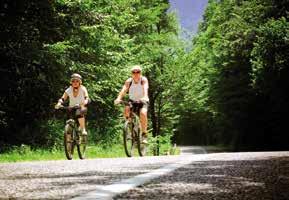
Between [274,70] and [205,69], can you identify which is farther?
[205,69]

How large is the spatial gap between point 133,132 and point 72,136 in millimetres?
1388

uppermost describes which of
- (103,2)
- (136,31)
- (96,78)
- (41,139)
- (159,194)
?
(136,31)

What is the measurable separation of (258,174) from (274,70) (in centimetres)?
2730

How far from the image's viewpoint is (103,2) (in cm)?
1911

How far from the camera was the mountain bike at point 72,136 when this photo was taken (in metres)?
12.4

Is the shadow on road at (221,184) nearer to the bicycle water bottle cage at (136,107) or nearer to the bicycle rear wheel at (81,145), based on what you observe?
the bicycle water bottle cage at (136,107)

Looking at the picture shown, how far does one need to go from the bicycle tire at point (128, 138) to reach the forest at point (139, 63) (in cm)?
→ 397

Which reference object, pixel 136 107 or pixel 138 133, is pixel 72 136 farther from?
pixel 136 107

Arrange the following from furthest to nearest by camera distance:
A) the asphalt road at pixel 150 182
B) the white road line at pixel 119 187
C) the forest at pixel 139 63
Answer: the forest at pixel 139 63 < the asphalt road at pixel 150 182 < the white road line at pixel 119 187

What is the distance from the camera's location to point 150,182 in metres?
5.57

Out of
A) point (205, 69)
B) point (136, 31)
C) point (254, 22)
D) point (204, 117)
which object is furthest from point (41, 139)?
point (204, 117)

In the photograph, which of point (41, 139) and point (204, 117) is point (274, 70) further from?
point (204, 117)

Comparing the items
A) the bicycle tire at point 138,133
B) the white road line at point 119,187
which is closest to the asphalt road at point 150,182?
the white road line at point 119,187

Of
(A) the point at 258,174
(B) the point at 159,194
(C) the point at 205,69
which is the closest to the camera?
(B) the point at 159,194
